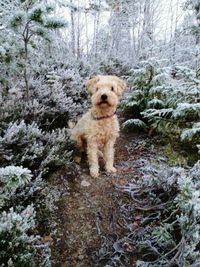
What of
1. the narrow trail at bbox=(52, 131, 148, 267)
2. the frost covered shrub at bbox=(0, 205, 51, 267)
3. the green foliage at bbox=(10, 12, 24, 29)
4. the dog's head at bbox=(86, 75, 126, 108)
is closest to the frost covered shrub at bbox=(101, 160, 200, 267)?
the narrow trail at bbox=(52, 131, 148, 267)

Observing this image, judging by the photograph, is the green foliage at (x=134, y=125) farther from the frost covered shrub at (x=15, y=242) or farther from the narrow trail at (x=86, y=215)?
the frost covered shrub at (x=15, y=242)

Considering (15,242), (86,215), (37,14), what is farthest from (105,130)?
(15,242)

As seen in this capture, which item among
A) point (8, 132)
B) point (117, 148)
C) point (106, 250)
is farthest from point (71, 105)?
point (106, 250)

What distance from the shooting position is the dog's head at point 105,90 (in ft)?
13.3

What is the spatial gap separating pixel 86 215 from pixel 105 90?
5.08 feet

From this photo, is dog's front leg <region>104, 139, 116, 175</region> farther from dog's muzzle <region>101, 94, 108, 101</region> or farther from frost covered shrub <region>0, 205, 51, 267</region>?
frost covered shrub <region>0, 205, 51, 267</region>

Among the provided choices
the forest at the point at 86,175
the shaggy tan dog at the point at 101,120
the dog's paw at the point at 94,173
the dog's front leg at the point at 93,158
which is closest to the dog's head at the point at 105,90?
the shaggy tan dog at the point at 101,120

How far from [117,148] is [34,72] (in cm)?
300

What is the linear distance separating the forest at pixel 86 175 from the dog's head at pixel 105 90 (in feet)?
2.44

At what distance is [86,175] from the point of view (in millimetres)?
4293

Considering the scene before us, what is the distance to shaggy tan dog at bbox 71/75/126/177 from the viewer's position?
13.5 feet

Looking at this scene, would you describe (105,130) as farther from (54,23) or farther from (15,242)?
(15,242)

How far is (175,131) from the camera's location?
5219 mm

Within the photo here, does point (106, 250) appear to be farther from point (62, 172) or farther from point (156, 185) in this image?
point (62, 172)
